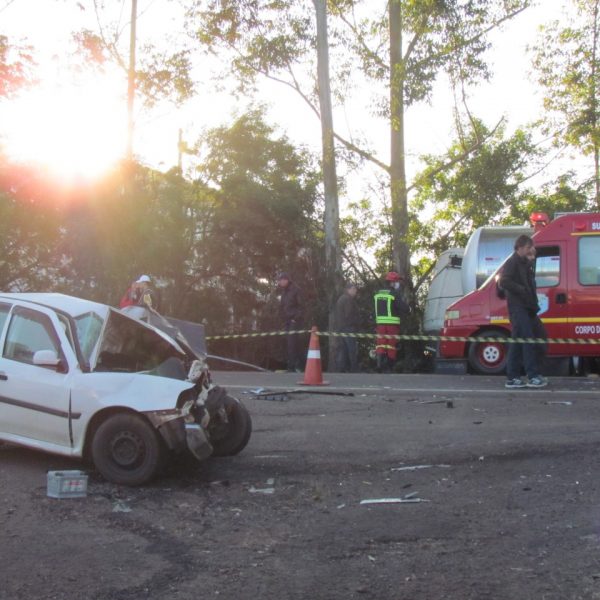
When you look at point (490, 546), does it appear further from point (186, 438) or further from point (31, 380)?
point (31, 380)

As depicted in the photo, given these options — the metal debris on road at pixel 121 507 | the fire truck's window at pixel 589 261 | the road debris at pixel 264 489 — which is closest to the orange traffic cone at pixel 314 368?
the fire truck's window at pixel 589 261

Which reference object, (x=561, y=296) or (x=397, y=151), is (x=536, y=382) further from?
(x=397, y=151)

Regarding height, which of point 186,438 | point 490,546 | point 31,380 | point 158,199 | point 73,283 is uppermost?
point 158,199

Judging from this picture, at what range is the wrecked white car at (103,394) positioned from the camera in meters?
6.31

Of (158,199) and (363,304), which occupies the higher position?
(158,199)

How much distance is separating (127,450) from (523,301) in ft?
20.9

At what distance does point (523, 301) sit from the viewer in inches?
Result: 438

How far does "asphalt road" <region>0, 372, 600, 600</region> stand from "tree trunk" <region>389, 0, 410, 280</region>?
1391 centimetres

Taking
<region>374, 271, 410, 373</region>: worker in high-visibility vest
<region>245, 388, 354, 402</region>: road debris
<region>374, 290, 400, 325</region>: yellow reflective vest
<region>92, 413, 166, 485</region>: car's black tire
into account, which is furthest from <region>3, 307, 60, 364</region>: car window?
<region>374, 290, 400, 325</region>: yellow reflective vest

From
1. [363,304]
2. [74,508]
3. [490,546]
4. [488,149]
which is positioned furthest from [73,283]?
[490,546]

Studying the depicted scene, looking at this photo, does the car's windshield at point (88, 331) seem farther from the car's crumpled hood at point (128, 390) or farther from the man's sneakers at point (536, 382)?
the man's sneakers at point (536, 382)

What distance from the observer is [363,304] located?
21.8 m

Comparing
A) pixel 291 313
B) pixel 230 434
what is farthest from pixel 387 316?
pixel 230 434

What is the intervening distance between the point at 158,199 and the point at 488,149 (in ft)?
29.7
